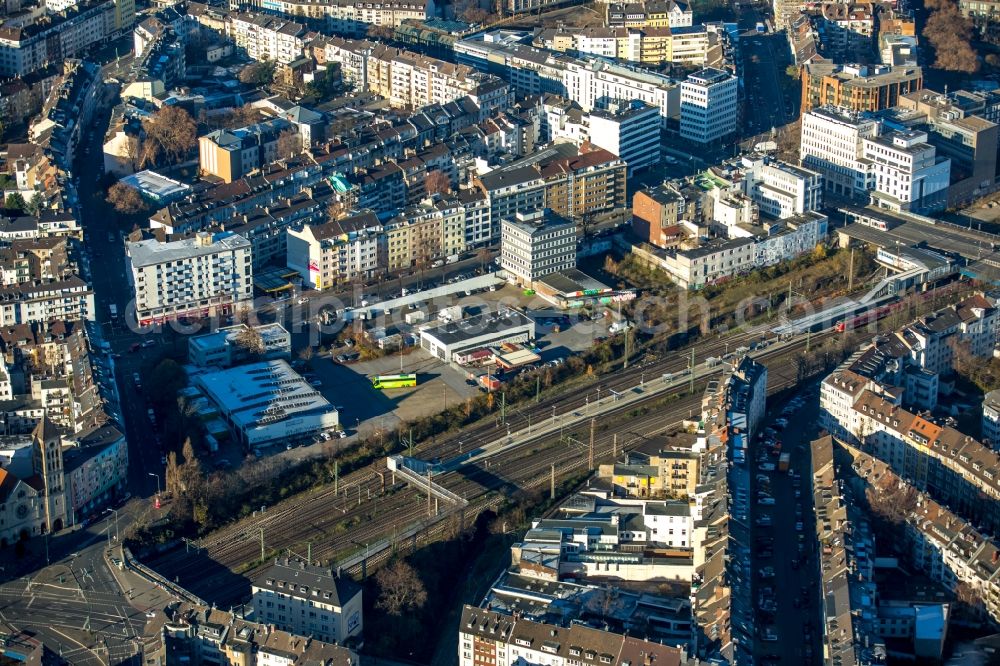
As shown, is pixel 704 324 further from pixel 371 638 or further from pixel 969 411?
pixel 371 638

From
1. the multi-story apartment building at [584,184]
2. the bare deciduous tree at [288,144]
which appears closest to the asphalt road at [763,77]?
the multi-story apartment building at [584,184]

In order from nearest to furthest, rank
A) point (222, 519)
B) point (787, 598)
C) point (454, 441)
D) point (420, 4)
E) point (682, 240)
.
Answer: point (787, 598)
point (222, 519)
point (454, 441)
point (682, 240)
point (420, 4)

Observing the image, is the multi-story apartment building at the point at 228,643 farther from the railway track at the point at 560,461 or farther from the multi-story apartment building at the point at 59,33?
the multi-story apartment building at the point at 59,33

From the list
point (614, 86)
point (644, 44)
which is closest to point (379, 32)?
point (644, 44)

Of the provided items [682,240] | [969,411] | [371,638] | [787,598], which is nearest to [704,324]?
[682,240]

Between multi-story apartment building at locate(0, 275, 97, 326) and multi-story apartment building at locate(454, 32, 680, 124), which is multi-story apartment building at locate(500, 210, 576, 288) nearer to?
multi-story apartment building at locate(454, 32, 680, 124)

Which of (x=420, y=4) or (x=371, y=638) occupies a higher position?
(x=420, y=4)
